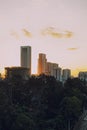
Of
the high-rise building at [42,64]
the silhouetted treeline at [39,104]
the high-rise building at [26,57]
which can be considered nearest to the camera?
the silhouetted treeline at [39,104]

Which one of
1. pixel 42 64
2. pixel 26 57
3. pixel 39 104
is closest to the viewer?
pixel 39 104

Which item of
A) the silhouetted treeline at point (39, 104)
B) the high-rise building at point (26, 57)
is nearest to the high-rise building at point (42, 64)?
the high-rise building at point (26, 57)

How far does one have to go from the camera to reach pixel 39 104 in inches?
2365

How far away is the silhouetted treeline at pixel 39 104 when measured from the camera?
47353 millimetres

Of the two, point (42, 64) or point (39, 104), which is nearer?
point (39, 104)

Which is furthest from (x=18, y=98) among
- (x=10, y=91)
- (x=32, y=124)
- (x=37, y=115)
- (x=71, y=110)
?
(x=32, y=124)

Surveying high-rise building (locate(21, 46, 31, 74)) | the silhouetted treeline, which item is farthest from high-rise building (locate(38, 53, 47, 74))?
the silhouetted treeline

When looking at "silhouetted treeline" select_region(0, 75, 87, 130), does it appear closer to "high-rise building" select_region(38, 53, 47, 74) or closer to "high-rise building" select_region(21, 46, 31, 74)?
"high-rise building" select_region(38, 53, 47, 74)

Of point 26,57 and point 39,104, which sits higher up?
point 26,57

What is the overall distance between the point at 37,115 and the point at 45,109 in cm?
490

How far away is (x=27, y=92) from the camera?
210 feet

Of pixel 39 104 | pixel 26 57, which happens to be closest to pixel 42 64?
pixel 26 57

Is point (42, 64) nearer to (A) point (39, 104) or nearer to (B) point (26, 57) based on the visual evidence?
(B) point (26, 57)

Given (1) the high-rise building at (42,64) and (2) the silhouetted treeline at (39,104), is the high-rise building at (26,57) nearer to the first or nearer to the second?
(1) the high-rise building at (42,64)
